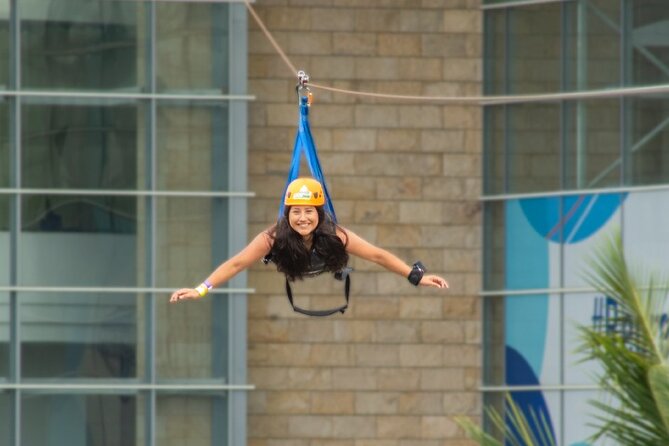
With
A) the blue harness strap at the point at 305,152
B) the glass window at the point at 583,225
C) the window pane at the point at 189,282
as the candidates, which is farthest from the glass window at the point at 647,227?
the blue harness strap at the point at 305,152

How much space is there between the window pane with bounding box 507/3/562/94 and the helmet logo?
Answer: 463 inches

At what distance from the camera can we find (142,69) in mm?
25047

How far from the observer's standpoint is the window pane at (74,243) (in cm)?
2488

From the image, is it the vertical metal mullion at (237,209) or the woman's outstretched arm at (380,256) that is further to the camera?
the vertical metal mullion at (237,209)

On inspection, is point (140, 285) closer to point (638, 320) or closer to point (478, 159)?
point (478, 159)

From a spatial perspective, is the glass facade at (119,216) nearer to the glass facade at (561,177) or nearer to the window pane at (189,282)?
the window pane at (189,282)

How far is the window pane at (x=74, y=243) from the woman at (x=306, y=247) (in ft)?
34.7

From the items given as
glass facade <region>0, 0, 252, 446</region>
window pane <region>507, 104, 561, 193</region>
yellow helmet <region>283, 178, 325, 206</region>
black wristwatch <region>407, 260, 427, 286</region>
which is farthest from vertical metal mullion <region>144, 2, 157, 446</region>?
black wristwatch <region>407, 260, 427, 286</region>

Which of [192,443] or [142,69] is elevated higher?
[142,69]

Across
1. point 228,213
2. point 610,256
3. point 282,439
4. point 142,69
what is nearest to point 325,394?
point 282,439

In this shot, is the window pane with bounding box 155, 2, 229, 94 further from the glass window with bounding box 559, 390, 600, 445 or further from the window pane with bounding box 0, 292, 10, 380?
the glass window with bounding box 559, 390, 600, 445

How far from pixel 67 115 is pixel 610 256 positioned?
543 inches

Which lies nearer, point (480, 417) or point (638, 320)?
point (638, 320)

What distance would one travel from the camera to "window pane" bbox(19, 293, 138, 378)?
2489cm
